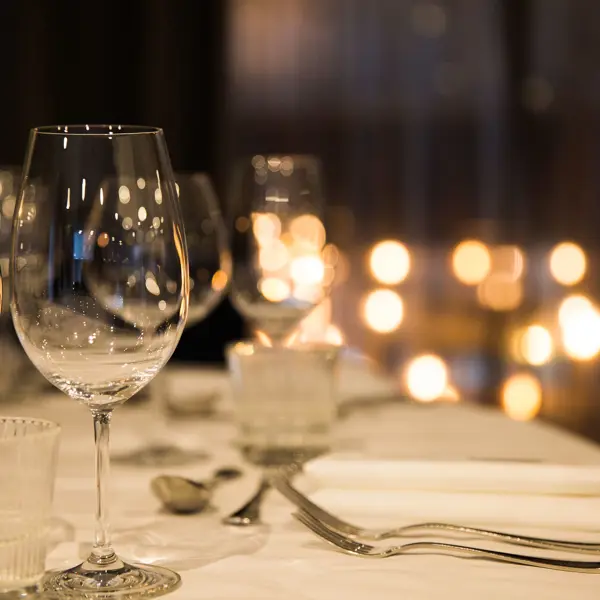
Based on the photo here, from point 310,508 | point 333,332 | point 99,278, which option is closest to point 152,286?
point 99,278

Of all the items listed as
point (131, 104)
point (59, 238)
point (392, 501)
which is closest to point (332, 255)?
point (392, 501)

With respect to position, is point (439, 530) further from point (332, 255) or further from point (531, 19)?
point (531, 19)

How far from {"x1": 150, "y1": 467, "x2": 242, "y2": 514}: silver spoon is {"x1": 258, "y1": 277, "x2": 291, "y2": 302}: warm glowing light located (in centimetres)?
43

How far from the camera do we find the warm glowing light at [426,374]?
524 cm

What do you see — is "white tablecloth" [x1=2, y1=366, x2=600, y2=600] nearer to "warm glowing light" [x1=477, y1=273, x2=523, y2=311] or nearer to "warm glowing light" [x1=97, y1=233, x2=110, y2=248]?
"warm glowing light" [x1=97, y1=233, x2=110, y2=248]

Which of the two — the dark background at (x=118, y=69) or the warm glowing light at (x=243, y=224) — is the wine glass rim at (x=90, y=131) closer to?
the warm glowing light at (x=243, y=224)

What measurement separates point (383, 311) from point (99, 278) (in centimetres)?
474

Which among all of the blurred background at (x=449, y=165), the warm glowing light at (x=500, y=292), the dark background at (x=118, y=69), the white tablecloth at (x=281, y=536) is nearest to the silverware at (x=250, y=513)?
the white tablecloth at (x=281, y=536)

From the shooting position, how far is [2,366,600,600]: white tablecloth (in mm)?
746

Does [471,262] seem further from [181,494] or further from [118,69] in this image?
[181,494]

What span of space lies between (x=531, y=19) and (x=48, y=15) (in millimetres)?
2519

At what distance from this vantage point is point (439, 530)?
86cm

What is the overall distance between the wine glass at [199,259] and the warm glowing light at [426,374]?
A: 3.95m

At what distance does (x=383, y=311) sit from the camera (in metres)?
5.45
